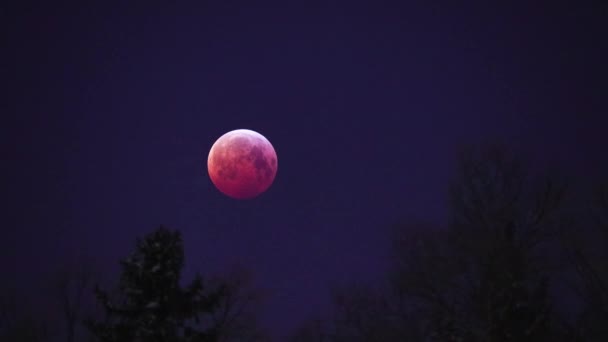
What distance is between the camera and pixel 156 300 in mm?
9133

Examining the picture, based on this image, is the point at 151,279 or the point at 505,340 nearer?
the point at 151,279

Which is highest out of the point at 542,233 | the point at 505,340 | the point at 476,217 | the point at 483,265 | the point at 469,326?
the point at 476,217

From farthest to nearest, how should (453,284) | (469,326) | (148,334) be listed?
1. (453,284)
2. (469,326)
3. (148,334)

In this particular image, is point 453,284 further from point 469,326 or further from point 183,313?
point 183,313

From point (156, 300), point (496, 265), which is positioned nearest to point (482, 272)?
point (496, 265)

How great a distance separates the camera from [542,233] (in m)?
16.8

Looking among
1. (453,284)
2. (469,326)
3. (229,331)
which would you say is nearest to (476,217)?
(453,284)

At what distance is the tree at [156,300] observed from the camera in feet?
29.3

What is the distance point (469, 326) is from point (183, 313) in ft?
32.2

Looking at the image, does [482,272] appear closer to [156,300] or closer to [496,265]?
[496,265]

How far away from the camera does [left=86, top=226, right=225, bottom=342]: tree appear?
892cm

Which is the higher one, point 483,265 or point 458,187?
point 458,187

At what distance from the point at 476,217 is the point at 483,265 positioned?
9.92ft

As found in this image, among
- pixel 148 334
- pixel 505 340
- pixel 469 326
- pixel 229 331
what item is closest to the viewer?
pixel 148 334
